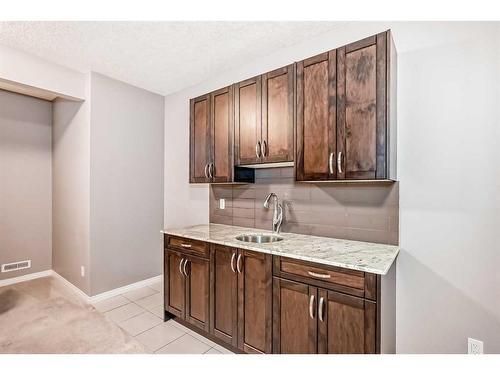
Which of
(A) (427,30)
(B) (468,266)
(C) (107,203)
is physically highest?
(A) (427,30)

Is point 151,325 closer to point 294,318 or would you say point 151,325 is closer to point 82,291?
point 82,291

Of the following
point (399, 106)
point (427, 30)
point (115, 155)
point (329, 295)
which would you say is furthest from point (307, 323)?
point (115, 155)

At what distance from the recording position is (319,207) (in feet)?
7.20

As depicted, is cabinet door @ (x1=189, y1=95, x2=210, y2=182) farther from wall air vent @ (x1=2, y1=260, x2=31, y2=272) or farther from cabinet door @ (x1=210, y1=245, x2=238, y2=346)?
wall air vent @ (x1=2, y1=260, x2=31, y2=272)

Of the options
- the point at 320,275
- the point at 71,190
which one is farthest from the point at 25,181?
the point at 320,275

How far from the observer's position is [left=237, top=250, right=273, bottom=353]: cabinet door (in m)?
→ 1.74

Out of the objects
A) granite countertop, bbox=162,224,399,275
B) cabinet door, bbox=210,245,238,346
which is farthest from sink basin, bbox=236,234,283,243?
cabinet door, bbox=210,245,238,346

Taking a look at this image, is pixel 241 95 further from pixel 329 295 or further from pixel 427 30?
pixel 329 295

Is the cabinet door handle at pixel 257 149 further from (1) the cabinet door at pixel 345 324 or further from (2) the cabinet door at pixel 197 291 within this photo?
(1) the cabinet door at pixel 345 324

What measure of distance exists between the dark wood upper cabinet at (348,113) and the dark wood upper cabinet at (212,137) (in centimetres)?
72

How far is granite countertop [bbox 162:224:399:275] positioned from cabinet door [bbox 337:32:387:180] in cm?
48
